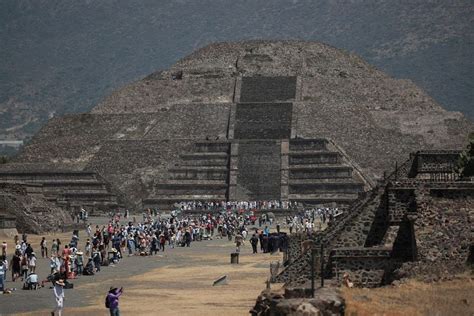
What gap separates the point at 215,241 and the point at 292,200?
19616mm

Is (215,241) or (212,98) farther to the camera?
(212,98)

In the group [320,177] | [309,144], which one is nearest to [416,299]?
[320,177]

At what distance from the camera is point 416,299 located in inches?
714

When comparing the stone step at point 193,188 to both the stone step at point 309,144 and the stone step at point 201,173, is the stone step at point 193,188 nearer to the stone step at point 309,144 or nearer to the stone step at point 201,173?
the stone step at point 201,173

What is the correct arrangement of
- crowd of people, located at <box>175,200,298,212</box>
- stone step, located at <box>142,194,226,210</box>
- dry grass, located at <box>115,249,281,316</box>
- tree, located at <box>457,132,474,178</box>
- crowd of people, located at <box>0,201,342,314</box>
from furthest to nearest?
1. stone step, located at <box>142,194,226,210</box>
2. crowd of people, located at <box>175,200,298,212</box>
3. tree, located at <box>457,132,474,178</box>
4. crowd of people, located at <box>0,201,342,314</box>
5. dry grass, located at <box>115,249,281,316</box>

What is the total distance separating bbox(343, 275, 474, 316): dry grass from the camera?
16766mm

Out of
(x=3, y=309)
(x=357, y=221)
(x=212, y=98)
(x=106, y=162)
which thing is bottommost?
(x=3, y=309)

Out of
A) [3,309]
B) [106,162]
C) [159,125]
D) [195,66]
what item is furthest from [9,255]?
[195,66]

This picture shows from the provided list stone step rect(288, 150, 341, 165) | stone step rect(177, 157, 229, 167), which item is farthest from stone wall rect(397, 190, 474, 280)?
stone step rect(177, 157, 229, 167)

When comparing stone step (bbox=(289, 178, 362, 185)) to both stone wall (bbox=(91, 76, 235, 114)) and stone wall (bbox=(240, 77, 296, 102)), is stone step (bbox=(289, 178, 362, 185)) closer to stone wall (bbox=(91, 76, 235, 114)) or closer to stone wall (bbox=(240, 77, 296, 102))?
stone wall (bbox=(240, 77, 296, 102))

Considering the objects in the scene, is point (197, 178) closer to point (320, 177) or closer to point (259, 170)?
point (259, 170)

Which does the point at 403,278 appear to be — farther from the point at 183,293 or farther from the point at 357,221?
the point at 183,293

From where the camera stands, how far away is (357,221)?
25.9 m

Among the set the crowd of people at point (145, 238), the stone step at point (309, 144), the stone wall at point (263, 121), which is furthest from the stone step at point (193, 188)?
the stone wall at point (263, 121)
